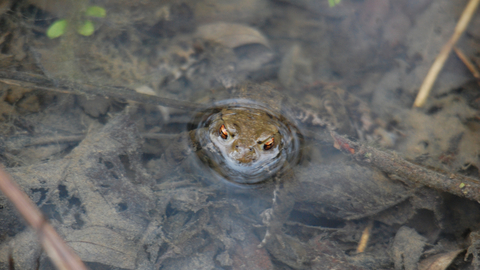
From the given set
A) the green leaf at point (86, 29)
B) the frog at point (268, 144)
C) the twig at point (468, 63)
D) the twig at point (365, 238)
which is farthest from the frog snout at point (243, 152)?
the twig at point (468, 63)

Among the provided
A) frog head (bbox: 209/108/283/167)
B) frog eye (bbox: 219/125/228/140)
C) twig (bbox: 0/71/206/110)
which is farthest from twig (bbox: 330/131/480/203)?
twig (bbox: 0/71/206/110)

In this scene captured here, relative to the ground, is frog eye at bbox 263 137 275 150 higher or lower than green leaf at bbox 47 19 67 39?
lower

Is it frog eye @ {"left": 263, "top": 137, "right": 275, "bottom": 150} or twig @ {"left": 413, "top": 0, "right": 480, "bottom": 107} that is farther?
twig @ {"left": 413, "top": 0, "right": 480, "bottom": 107}

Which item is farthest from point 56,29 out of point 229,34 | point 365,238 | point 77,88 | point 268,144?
point 365,238

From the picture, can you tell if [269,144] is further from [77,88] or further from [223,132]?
[77,88]

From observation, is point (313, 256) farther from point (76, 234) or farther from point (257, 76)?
point (257, 76)

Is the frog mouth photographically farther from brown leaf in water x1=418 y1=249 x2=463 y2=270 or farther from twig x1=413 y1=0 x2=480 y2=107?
twig x1=413 y1=0 x2=480 y2=107
